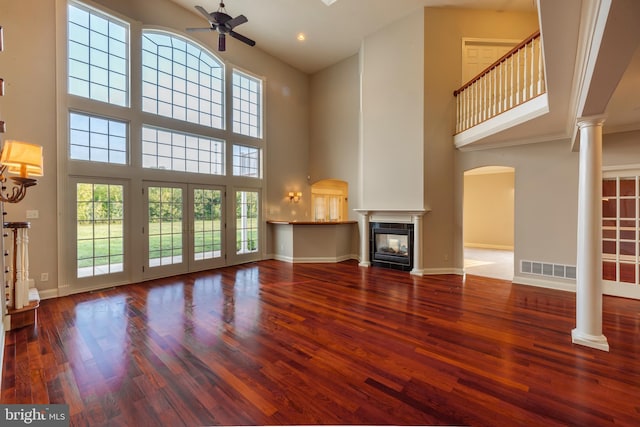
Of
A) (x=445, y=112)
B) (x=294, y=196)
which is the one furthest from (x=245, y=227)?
(x=445, y=112)

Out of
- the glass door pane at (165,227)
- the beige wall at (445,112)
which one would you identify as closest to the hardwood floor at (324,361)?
the glass door pane at (165,227)

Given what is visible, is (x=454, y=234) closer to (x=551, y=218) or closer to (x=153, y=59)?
(x=551, y=218)

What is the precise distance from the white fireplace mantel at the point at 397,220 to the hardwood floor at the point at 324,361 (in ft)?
5.10

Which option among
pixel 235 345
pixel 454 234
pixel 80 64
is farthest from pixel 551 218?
pixel 80 64

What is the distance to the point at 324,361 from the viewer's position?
2.42m

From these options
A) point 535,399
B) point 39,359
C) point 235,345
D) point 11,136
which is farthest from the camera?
point 11,136

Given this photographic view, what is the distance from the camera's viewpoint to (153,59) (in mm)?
5406

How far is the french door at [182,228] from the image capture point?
5.30 m

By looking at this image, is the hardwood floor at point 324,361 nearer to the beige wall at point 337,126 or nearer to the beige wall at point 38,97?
the beige wall at point 38,97

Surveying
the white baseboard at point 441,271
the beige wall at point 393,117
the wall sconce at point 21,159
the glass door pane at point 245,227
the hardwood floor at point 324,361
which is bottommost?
the hardwood floor at point 324,361

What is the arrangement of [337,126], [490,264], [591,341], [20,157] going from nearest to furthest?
[20,157] → [591,341] → [490,264] → [337,126]

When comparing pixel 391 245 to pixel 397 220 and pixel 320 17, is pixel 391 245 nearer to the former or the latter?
pixel 397 220

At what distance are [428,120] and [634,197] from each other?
3.42 m

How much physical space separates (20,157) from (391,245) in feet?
19.3
